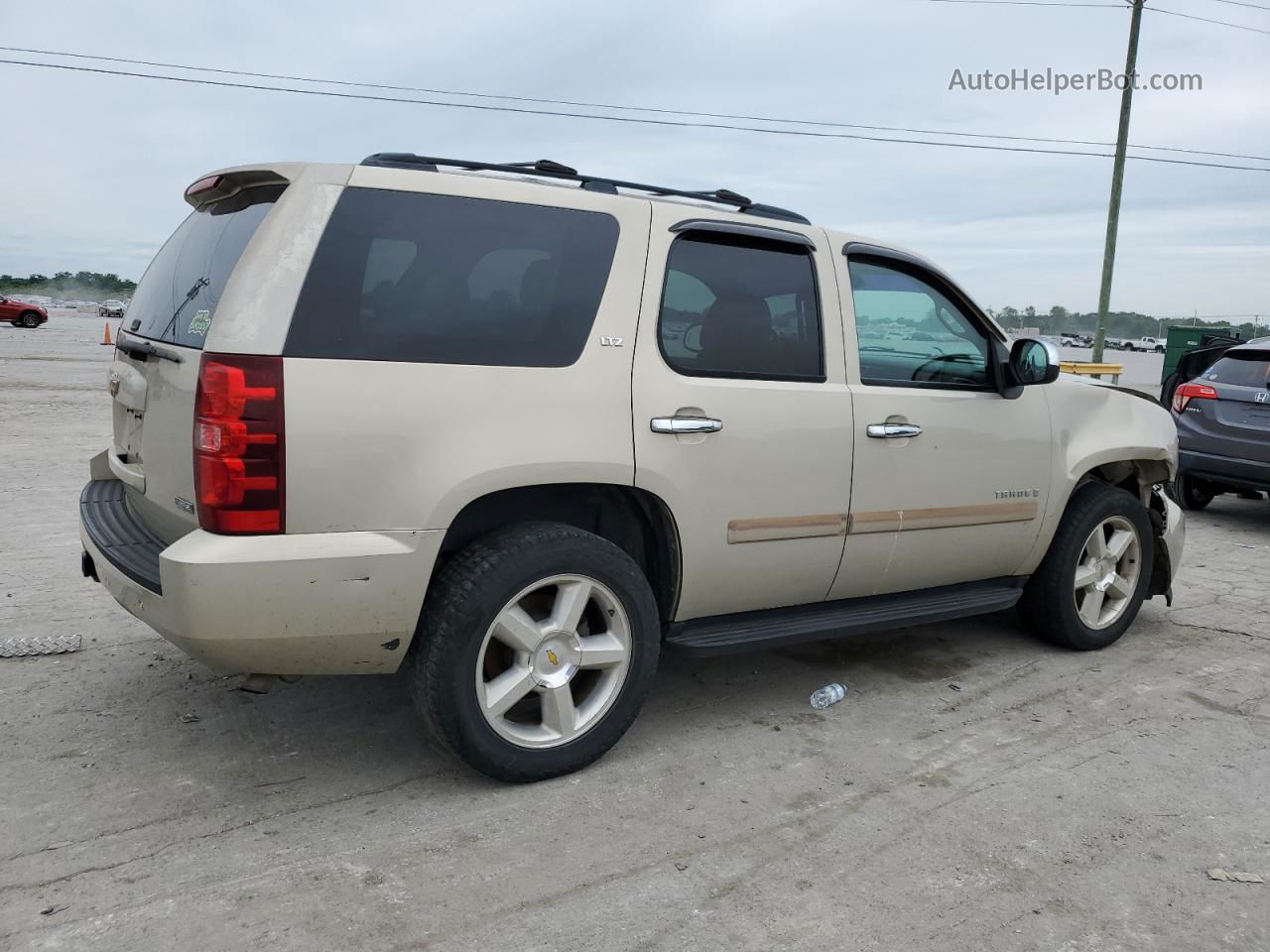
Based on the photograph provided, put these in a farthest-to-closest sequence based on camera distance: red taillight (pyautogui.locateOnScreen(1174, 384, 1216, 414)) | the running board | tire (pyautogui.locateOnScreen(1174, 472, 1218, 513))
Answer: tire (pyautogui.locateOnScreen(1174, 472, 1218, 513)), red taillight (pyautogui.locateOnScreen(1174, 384, 1216, 414)), the running board

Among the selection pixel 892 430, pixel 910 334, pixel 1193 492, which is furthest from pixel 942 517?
pixel 1193 492

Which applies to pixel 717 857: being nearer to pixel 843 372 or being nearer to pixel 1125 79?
pixel 843 372

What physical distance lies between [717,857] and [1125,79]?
23.1 m

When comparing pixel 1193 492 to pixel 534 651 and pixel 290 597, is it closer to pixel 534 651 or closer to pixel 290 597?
pixel 534 651

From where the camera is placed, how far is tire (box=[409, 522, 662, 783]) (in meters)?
3.17

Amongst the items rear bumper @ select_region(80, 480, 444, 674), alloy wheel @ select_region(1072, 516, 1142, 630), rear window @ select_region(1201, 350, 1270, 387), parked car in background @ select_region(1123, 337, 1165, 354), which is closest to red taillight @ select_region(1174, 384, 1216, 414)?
rear window @ select_region(1201, 350, 1270, 387)

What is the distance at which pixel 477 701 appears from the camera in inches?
127

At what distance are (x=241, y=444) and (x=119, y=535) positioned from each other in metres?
0.95

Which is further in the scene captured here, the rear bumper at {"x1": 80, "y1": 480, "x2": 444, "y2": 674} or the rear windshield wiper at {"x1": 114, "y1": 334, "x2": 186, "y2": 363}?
the rear windshield wiper at {"x1": 114, "y1": 334, "x2": 186, "y2": 363}

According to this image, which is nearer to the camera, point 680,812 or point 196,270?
point 680,812

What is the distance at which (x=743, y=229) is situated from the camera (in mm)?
3861

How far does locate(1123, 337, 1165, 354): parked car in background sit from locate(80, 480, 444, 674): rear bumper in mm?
77957

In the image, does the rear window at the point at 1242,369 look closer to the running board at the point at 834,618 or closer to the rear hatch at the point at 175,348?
the running board at the point at 834,618

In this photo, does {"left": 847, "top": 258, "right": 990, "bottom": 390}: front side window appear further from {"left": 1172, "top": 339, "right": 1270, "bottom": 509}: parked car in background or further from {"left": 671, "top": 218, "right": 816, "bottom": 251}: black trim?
{"left": 1172, "top": 339, "right": 1270, "bottom": 509}: parked car in background
